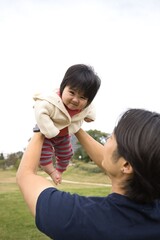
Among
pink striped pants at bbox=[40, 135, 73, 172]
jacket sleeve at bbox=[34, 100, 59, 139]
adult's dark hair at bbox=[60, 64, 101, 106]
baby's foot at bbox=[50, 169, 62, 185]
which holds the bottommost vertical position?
baby's foot at bbox=[50, 169, 62, 185]

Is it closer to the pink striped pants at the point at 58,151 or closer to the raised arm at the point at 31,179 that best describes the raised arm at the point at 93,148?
the pink striped pants at the point at 58,151

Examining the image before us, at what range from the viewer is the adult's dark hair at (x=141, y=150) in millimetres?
1189

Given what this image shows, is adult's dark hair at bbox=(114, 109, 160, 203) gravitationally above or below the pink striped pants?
above

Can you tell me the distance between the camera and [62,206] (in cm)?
119

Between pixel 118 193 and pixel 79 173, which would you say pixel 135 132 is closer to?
pixel 118 193

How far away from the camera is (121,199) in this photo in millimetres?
1243

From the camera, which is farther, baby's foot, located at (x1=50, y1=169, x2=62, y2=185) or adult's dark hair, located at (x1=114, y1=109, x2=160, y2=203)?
baby's foot, located at (x1=50, y1=169, x2=62, y2=185)

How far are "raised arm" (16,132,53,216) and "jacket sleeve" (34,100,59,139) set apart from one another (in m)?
0.29

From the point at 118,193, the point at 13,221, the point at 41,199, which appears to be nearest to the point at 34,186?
the point at 41,199

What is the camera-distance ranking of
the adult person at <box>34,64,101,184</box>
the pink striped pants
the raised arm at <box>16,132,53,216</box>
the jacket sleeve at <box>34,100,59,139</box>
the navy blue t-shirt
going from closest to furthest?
1. the navy blue t-shirt
2. the raised arm at <box>16,132,53,216</box>
3. the jacket sleeve at <box>34,100,59,139</box>
4. the adult person at <box>34,64,101,184</box>
5. the pink striped pants

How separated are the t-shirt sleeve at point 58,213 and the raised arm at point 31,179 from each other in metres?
0.04

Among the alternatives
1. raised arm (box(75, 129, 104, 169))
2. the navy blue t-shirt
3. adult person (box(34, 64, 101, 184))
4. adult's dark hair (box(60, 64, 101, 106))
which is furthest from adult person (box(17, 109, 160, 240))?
adult's dark hair (box(60, 64, 101, 106))

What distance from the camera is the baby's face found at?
2.17 metres

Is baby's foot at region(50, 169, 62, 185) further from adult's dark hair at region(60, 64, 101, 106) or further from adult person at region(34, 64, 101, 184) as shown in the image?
adult's dark hair at region(60, 64, 101, 106)
